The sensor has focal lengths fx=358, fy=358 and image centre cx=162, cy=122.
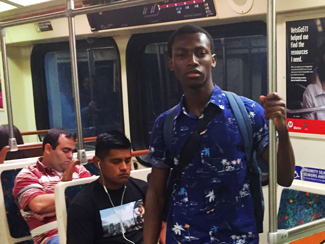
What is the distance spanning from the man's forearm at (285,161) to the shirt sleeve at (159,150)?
387 mm

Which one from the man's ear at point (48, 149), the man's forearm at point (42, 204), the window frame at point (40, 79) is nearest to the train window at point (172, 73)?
the man's ear at point (48, 149)

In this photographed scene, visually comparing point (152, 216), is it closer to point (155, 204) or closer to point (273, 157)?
point (155, 204)

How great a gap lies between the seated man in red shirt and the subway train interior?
156mm

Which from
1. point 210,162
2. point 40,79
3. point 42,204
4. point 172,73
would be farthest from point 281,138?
point 40,79

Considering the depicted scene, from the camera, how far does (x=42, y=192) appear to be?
7.59ft

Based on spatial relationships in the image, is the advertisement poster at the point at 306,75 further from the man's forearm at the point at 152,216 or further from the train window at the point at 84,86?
the train window at the point at 84,86

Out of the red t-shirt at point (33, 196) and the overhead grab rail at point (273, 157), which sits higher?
the overhead grab rail at point (273, 157)

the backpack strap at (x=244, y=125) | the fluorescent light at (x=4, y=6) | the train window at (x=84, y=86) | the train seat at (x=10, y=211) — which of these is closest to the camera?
the backpack strap at (x=244, y=125)

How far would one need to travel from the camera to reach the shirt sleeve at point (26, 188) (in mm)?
2260

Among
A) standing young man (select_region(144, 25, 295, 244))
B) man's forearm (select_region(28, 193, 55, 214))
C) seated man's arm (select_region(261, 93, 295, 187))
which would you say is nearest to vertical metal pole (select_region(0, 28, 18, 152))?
man's forearm (select_region(28, 193, 55, 214))

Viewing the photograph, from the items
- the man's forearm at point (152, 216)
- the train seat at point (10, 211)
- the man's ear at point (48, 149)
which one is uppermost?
the man's ear at point (48, 149)

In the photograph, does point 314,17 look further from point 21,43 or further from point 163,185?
point 21,43

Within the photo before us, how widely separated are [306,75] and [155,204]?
1495 millimetres

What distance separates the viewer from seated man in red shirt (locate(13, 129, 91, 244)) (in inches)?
87.8
